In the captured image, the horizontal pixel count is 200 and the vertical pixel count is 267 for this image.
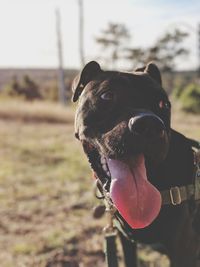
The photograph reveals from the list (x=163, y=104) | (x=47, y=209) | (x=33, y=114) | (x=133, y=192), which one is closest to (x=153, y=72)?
(x=163, y=104)

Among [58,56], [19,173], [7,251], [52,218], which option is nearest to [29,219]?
[52,218]

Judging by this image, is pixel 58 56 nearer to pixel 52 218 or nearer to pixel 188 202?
pixel 52 218

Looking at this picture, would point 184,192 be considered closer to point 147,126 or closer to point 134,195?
point 134,195

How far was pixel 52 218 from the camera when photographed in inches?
232

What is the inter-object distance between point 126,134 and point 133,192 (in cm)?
29

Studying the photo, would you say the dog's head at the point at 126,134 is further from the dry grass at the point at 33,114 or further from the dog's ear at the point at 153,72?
the dry grass at the point at 33,114

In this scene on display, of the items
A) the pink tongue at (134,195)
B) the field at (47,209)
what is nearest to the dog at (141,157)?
the pink tongue at (134,195)

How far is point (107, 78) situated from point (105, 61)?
132 feet

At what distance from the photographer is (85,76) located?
11.3ft

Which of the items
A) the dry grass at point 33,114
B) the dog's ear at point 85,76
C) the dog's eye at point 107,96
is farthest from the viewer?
the dry grass at point 33,114

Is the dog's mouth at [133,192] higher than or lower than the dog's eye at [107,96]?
lower

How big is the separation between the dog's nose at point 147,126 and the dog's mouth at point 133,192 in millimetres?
169

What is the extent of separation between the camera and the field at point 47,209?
473cm

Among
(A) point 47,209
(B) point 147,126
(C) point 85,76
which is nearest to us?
(B) point 147,126
